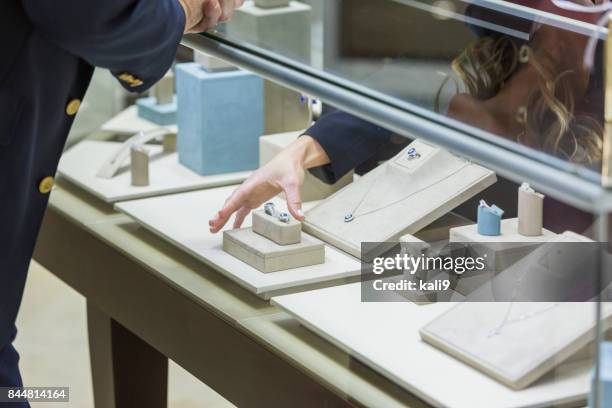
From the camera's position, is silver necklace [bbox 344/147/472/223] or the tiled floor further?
the tiled floor

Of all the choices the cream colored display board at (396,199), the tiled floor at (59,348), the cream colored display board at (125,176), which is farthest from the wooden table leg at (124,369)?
Result: the cream colored display board at (396,199)

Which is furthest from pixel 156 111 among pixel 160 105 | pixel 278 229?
pixel 278 229

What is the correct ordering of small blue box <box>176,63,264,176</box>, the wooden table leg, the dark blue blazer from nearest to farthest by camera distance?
the dark blue blazer → small blue box <box>176,63,264,176</box> → the wooden table leg

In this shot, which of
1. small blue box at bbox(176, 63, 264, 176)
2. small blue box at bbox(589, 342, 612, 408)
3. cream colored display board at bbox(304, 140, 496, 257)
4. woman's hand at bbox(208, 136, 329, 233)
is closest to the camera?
small blue box at bbox(589, 342, 612, 408)

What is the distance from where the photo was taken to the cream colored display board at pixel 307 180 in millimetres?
1654

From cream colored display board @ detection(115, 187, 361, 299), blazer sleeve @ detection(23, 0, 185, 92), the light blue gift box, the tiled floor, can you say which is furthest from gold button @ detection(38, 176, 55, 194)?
the tiled floor

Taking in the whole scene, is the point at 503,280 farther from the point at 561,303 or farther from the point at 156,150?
the point at 156,150

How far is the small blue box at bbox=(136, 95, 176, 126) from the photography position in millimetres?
2189

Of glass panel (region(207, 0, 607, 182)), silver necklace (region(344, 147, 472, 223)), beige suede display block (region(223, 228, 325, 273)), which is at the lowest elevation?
beige suede display block (region(223, 228, 325, 273))

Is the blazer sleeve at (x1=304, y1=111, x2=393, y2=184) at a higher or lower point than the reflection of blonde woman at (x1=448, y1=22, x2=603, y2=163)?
lower

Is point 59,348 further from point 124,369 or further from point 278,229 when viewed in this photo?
point 278,229

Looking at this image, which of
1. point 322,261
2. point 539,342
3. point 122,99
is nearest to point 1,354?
point 322,261

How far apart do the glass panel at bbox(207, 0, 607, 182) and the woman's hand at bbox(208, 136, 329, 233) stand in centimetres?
18

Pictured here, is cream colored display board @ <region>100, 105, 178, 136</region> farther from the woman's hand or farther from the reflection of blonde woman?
the reflection of blonde woman
